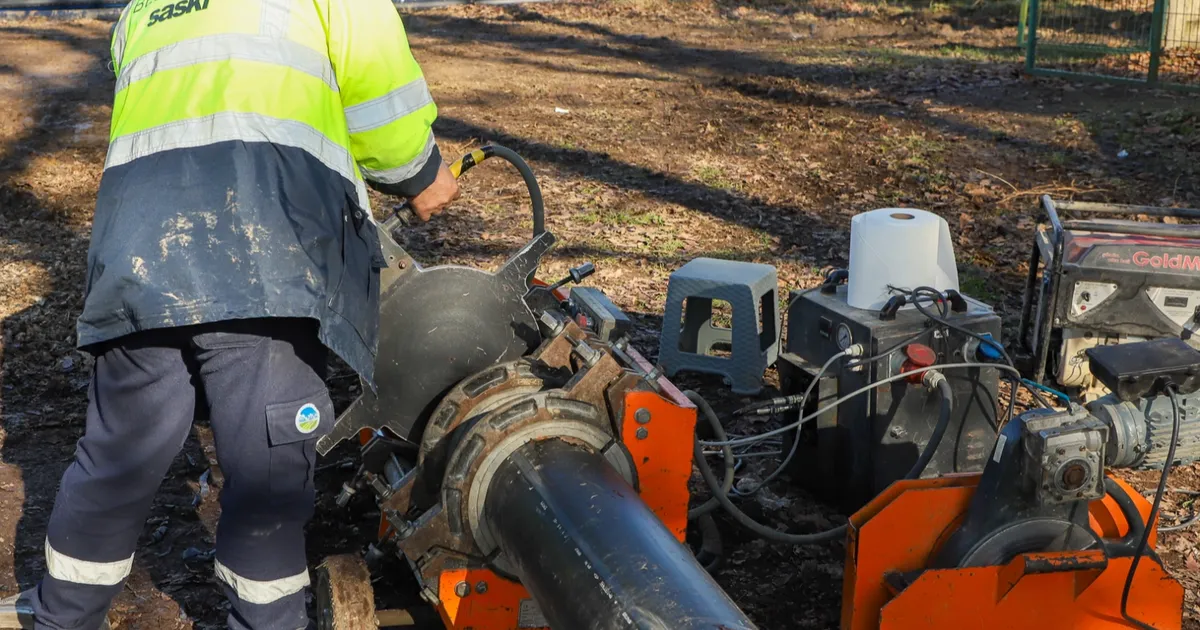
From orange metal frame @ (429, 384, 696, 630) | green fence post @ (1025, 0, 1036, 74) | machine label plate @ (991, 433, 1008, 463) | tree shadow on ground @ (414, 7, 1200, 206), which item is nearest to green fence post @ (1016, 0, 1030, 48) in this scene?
tree shadow on ground @ (414, 7, 1200, 206)

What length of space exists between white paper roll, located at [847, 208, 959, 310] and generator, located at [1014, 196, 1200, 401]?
0.90 meters

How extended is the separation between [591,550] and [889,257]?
1962mm

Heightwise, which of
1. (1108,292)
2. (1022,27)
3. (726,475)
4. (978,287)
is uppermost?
(1022,27)

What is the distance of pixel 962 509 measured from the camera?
3.17 m

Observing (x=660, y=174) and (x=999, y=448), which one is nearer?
(x=999, y=448)

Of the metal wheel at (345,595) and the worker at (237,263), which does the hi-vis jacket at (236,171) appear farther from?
the metal wheel at (345,595)

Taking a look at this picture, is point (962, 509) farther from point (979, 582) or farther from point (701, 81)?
point (701, 81)

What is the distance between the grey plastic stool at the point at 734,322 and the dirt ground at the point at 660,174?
5.5 inches

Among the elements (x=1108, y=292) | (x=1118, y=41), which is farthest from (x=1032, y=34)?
(x=1108, y=292)

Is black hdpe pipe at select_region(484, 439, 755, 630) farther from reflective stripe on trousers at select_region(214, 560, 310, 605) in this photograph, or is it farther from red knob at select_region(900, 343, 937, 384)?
red knob at select_region(900, 343, 937, 384)

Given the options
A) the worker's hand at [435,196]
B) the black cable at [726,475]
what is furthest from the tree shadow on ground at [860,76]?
the worker's hand at [435,196]

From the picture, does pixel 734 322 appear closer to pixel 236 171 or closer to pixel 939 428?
pixel 939 428

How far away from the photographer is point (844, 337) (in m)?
4.06

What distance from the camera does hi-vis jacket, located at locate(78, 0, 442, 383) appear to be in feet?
8.98
